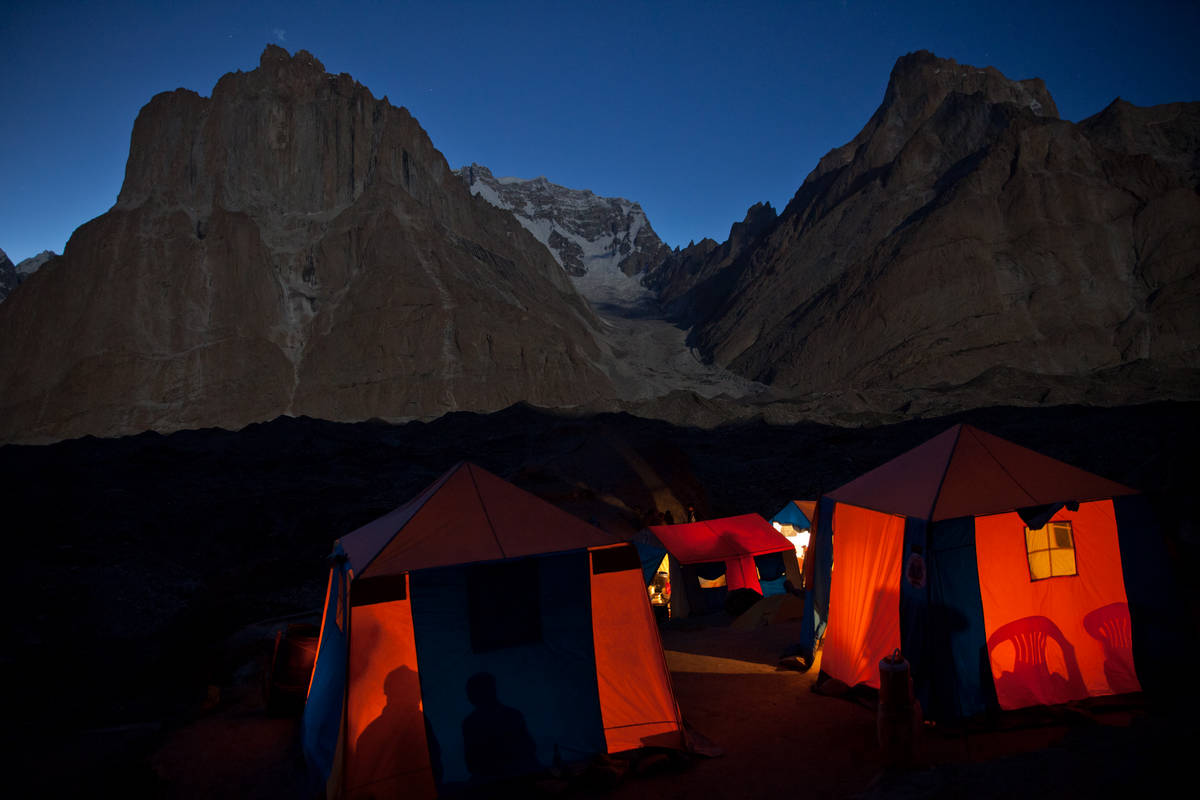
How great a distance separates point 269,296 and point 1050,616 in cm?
6595

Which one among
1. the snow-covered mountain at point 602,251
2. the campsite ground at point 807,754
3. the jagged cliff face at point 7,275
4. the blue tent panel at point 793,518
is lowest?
the campsite ground at point 807,754

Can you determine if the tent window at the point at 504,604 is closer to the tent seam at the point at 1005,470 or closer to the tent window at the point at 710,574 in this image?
the tent seam at the point at 1005,470

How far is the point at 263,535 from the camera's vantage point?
23.1 metres

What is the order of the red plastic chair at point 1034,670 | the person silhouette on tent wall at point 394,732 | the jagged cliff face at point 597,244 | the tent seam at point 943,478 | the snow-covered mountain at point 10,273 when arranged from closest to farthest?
1. the person silhouette on tent wall at point 394,732
2. the red plastic chair at point 1034,670
3. the tent seam at point 943,478
4. the snow-covered mountain at point 10,273
5. the jagged cliff face at point 597,244

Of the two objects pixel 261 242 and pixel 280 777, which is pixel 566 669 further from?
pixel 261 242

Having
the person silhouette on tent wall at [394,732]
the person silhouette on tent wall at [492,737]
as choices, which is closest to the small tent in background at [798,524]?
the person silhouette on tent wall at [492,737]

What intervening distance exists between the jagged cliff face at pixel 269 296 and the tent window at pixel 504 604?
175 feet

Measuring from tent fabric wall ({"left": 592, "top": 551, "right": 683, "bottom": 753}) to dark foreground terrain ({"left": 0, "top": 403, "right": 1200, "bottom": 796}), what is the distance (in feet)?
1.90

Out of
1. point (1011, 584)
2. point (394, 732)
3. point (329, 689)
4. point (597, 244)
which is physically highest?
point (597, 244)

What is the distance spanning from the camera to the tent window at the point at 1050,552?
23.0 ft

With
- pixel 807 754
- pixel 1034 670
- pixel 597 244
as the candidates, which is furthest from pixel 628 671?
pixel 597 244

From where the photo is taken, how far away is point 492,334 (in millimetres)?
64125

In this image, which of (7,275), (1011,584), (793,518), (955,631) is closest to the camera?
(955,631)

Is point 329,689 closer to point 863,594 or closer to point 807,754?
point 807,754
